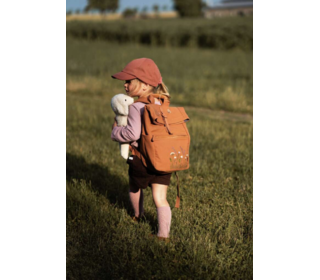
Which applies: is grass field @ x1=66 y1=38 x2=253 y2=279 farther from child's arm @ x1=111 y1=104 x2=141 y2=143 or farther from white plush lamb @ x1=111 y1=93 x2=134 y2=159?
white plush lamb @ x1=111 y1=93 x2=134 y2=159

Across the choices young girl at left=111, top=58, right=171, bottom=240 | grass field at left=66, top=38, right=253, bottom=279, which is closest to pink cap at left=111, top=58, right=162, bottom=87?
young girl at left=111, top=58, right=171, bottom=240

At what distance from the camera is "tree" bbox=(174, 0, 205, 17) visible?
9712cm

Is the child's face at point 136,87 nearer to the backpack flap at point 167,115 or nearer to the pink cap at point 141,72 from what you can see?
the pink cap at point 141,72

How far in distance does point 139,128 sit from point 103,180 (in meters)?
2.01

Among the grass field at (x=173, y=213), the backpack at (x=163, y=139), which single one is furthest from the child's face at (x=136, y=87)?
the grass field at (x=173, y=213)

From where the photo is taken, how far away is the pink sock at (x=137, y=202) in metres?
3.78

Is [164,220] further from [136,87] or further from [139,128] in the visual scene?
[136,87]

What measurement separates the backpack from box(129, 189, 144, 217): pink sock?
614 millimetres

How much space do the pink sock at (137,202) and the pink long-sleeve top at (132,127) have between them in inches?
28.3

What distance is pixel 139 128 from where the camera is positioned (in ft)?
10.7

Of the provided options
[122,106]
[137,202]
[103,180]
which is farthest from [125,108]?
[103,180]

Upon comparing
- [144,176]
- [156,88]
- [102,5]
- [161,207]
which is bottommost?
[161,207]
